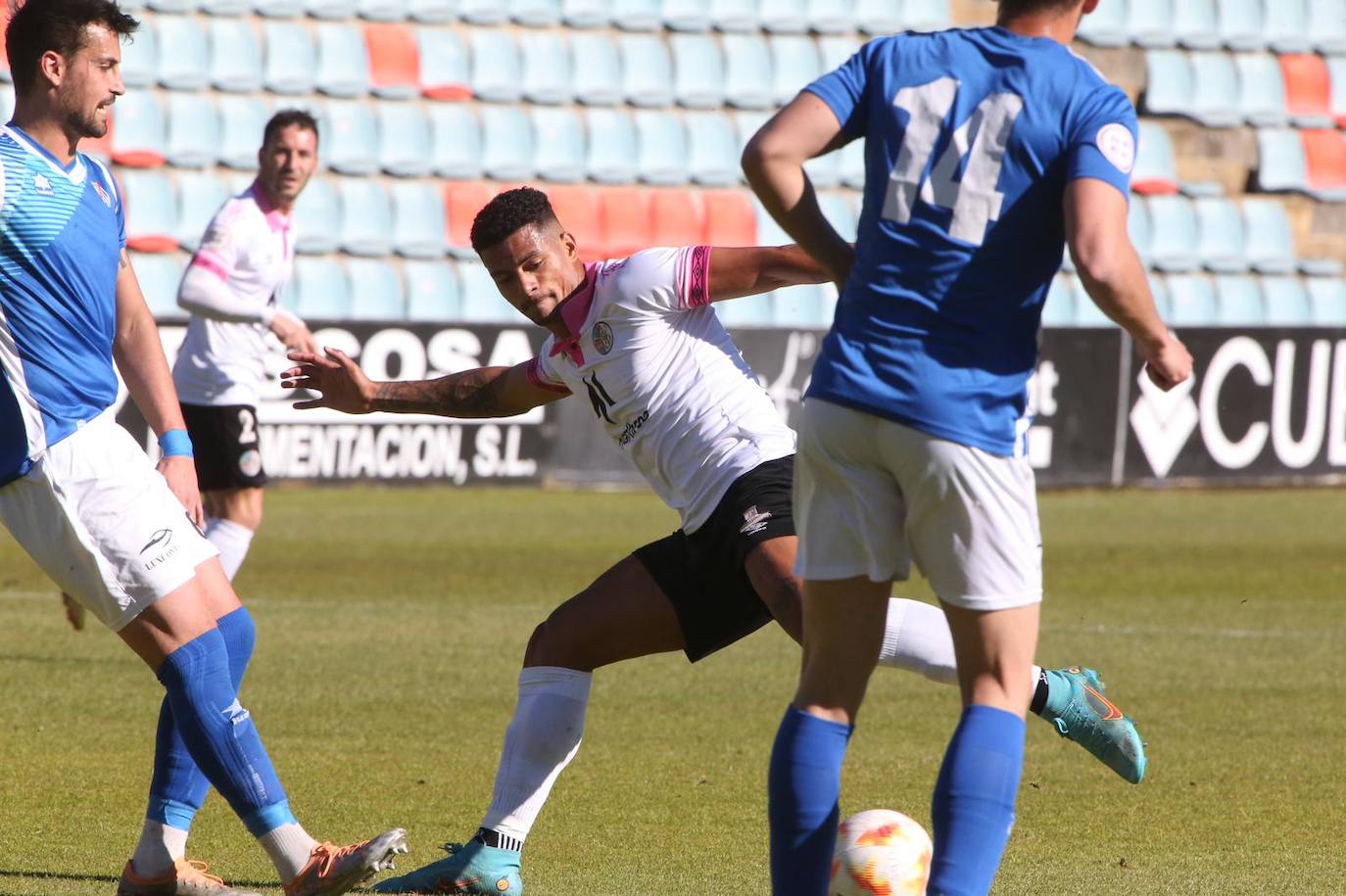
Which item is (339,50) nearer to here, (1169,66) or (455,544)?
(455,544)

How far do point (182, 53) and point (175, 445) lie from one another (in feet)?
47.6

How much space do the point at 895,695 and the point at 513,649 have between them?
6.27 ft

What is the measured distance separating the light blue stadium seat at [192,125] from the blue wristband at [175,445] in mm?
13675

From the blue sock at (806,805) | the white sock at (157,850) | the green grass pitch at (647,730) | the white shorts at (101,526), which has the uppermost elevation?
the white shorts at (101,526)

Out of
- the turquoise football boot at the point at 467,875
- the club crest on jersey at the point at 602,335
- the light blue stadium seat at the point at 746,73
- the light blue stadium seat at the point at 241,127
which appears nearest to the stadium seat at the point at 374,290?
the light blue stadium seat at the point at 241,127

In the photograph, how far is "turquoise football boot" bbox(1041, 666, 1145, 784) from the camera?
4527 mm

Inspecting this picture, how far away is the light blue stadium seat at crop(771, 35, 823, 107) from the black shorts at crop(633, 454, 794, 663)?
51.9 ft

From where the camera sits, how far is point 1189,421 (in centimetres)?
1716

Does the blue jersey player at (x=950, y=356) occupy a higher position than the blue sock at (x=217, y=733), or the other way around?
the blue jersey player at (x=950, y=356)

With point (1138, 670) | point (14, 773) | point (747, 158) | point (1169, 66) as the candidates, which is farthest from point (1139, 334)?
point (1169, 66)

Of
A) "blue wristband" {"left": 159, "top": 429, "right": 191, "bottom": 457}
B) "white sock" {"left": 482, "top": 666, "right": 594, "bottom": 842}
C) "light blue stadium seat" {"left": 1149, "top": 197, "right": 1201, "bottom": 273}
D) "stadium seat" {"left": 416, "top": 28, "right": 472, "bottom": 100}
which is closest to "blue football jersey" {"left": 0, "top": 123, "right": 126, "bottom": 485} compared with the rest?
"blue wristband" {"left": 159, "top": 429, "right": 191, "bottom": 457}

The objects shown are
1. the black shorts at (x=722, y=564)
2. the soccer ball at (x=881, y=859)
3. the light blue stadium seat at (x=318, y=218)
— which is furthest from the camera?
the light blue stadium seat at (x=318, y=218)

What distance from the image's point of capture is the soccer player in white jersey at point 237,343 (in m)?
7.81

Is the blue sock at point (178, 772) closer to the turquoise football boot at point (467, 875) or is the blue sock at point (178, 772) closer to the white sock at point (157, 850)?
the white sock at point (157, 850)
